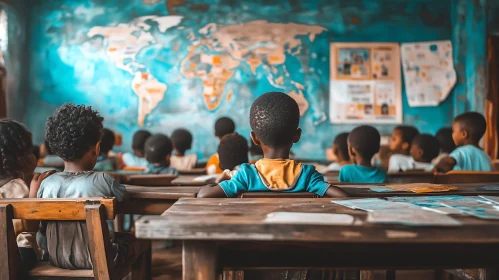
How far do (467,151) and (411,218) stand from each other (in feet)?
7.70

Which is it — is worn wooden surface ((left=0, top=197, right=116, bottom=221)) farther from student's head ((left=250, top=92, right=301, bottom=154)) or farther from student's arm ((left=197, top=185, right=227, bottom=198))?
student's head ((left=250, top=92, right=301, bottom=154))

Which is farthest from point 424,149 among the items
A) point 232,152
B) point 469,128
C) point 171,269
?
point 171,269

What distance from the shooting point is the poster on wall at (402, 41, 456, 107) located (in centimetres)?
614

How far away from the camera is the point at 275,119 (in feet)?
5.77

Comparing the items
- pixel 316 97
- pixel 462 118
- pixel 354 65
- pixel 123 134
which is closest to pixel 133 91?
pixel 123 134

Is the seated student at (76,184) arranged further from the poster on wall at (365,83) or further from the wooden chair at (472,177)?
the poster on wall at (365,83)

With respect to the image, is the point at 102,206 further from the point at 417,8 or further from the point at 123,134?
the point at 417,8

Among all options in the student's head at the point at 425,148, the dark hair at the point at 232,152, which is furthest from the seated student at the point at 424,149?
the dark hair at the point at 232,152

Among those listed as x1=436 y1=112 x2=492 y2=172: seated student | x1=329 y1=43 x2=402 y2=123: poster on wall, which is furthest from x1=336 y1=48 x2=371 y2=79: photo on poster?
x1=436 y1=112 x2=492 y2=172: seated student

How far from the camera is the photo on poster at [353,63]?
20.2 feet

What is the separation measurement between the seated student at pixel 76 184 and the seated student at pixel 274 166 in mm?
366

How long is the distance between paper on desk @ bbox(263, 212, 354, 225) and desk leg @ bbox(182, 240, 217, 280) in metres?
0.17

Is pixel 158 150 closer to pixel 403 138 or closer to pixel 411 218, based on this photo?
pixel 403 138

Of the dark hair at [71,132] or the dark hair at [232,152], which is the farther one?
the dark hair at [232,152]
